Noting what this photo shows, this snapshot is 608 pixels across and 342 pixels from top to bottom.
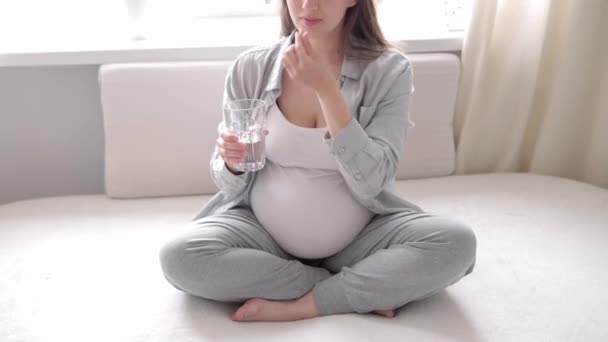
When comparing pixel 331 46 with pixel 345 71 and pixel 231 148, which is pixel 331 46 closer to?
pixel 345 71

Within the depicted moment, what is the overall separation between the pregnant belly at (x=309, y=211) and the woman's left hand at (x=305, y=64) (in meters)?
0.25

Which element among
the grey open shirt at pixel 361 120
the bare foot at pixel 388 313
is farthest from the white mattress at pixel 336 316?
the grey open shirt at pixel 361 120

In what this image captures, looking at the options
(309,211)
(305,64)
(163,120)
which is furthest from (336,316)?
(163,120)

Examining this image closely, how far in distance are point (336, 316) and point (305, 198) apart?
0.26m

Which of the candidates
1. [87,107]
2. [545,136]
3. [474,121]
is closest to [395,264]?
[474,121]

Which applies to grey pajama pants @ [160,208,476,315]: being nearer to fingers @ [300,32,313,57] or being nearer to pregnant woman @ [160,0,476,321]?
pregnant woman @ [160,0,476,321]

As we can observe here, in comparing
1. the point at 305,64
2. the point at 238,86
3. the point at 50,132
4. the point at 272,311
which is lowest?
the point at 272,311

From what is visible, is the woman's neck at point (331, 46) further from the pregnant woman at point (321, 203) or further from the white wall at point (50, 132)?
the white wall at point (50, 132)

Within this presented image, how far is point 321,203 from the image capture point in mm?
1457

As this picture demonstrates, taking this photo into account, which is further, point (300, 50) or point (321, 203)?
point (321, 203)

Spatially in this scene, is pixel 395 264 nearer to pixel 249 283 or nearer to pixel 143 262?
pixel 249 283

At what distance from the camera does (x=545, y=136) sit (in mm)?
2100

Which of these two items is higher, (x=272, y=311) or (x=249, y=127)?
(x=249, y=127)

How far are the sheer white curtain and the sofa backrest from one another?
0.53 ft
